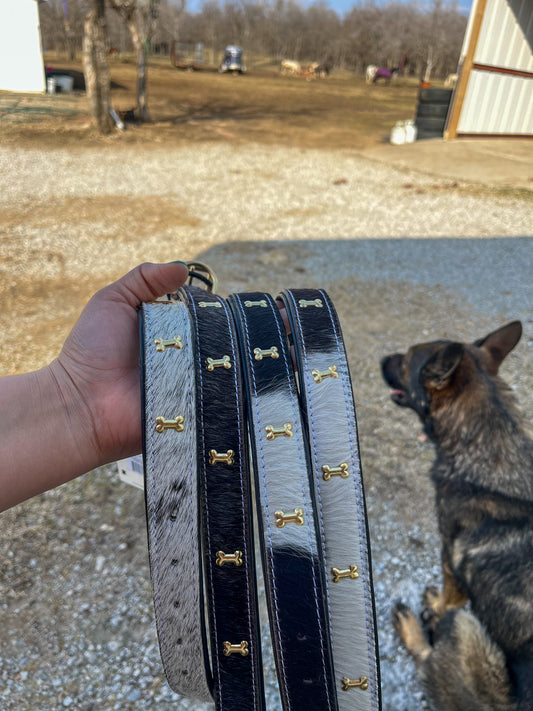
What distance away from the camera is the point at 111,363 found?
179cm

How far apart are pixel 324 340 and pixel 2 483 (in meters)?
1.07

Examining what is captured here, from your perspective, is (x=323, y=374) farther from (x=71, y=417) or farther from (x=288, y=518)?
(x=71, y=417)

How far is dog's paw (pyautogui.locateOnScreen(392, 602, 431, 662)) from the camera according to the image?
9.27 ft

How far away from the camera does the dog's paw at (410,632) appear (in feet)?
9.27

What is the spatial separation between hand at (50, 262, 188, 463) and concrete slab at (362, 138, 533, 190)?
13.9m

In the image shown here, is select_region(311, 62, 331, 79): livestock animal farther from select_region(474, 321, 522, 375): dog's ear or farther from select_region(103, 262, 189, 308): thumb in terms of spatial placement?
select_region(103, 262, 189, 308): thumb

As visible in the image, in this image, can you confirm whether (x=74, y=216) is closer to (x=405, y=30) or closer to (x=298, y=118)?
(x=298, y=118)

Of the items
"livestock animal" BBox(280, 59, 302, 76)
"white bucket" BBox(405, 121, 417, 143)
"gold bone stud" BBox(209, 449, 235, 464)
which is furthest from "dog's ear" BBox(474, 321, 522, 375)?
"livestock animal" BBox(280, 59, 302, 76)

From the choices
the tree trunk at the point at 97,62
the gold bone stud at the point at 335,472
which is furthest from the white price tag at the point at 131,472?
the tree trunk at the point at 97,62

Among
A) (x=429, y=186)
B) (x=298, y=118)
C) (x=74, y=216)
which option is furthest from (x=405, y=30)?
(x=74, y=216)

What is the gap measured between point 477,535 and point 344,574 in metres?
1.84

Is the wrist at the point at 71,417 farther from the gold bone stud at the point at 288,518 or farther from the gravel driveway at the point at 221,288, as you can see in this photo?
the gravel driveway at the point at 221,288

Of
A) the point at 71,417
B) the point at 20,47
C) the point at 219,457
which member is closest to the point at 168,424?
the point at 219,457

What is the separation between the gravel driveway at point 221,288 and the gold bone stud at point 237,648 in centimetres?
163
